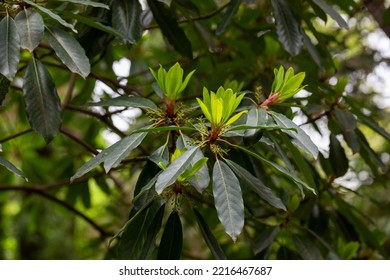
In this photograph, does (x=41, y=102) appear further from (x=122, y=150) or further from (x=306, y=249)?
(x=306, y=249)

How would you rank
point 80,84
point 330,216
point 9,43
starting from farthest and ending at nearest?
point 80,84
point 330,216
point 9,43

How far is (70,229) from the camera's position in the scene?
3814 mm

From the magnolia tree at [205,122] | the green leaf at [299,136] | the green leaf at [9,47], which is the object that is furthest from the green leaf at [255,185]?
the green leaf at [9,47]

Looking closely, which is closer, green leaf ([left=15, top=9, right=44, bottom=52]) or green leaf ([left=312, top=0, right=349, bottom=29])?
green leaf ([left=15, top=9, right=44, bottom=52])

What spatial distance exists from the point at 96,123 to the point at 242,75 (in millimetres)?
688

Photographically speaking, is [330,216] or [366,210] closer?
[330,216]

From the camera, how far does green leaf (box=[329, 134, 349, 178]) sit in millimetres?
1613

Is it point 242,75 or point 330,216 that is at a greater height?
point 242,75

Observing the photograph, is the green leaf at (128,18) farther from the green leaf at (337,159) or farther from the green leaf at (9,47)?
the green leaf at (337,159)

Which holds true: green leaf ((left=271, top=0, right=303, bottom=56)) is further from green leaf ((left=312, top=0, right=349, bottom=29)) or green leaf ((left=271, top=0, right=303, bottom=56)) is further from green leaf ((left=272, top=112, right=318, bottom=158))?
green leaf ((left=272, top=112, right=318, bottom=158))

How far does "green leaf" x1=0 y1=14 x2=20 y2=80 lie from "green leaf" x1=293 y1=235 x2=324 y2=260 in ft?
2.87

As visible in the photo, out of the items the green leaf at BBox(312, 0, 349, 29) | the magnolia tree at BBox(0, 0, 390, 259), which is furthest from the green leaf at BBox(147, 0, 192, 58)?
the green leaf at BBox(312, 0, 349, 29)

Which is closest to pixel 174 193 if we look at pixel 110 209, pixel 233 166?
pixel 233 166

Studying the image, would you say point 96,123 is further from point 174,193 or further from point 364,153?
point 174,193
